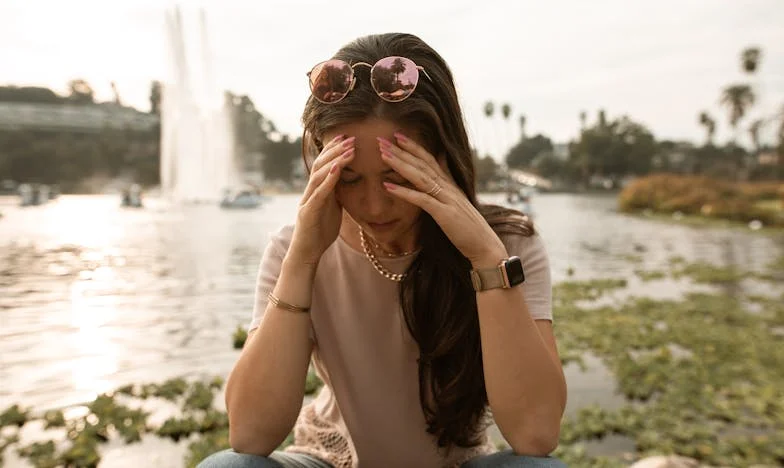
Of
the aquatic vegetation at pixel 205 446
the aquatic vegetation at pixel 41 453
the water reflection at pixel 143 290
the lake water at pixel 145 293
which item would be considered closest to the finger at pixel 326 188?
the lake water at pixel 145 293

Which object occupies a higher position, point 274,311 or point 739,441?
point 274,311

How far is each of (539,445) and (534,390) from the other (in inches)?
5.7

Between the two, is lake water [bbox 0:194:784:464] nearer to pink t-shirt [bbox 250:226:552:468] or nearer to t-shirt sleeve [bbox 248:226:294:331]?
pink t-shirt [bbox 250:226:552:468]

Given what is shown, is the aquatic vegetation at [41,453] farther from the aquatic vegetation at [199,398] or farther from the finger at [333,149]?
the finger at [333,149]

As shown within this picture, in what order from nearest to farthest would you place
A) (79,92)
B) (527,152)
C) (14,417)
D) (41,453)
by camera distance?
(41,453)
(14,417)
(79,92)
(527,152)

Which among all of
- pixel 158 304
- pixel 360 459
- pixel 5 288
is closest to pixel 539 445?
pixel 360 459

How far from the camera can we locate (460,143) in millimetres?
1864

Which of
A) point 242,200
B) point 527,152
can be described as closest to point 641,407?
point 242,200

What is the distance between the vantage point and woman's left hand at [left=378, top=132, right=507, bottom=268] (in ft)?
5.55

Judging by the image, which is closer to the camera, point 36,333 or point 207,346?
point 207,346

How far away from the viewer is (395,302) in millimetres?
1934

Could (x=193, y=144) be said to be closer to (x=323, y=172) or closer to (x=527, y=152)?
(x=323, y=172)

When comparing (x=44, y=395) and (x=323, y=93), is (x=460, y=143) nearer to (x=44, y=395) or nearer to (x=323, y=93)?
(x=323, y=93)

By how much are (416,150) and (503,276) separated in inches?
16.8
